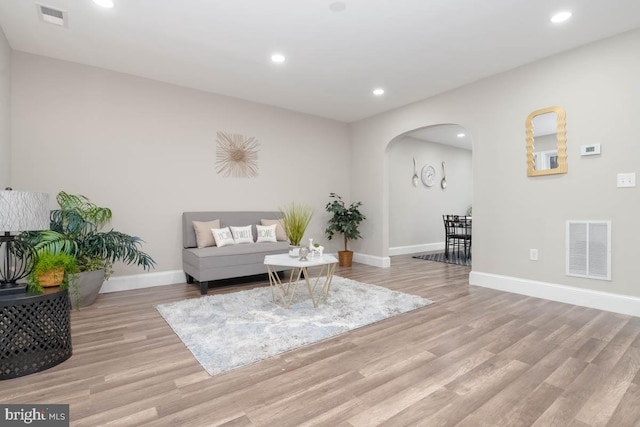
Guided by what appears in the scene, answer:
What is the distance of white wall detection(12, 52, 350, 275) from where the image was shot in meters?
3.62

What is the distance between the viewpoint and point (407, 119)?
→ 5.27 meters

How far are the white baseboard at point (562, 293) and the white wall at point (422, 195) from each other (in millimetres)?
3086

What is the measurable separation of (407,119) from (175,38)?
3643 millimetres

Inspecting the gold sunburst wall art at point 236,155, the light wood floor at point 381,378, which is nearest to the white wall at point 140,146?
the gold sunburst wall art at point 236,155

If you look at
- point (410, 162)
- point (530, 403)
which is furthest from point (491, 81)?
point (530, 403)

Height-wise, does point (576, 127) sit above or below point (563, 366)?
above

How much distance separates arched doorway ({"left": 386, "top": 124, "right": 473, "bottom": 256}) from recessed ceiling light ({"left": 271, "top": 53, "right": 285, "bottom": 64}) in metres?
3.73

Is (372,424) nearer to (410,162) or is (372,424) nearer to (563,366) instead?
(563,366)

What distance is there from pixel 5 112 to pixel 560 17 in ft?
18.4

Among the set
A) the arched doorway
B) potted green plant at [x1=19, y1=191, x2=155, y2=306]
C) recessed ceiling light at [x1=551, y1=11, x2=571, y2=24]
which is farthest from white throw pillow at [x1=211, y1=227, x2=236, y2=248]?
recessed ceiling light at [x1=551, y1=11, x2=571, y2=24]

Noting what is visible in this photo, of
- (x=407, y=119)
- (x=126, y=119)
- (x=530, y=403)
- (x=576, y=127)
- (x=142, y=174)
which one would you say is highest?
(x=407, y=119)

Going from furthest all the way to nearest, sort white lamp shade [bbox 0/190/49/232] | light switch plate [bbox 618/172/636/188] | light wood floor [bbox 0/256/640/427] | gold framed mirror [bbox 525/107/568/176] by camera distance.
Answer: gold framed mirror [bbox 525/107/568/176] < light switch plate [bbox 618/172/636/188] < white lamp shade [bbox 0/190/49/232] < light wood floor [bbox 0/256/640/427]

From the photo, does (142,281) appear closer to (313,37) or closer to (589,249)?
(313,37)

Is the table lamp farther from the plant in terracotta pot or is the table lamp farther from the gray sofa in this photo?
the gray sofa
